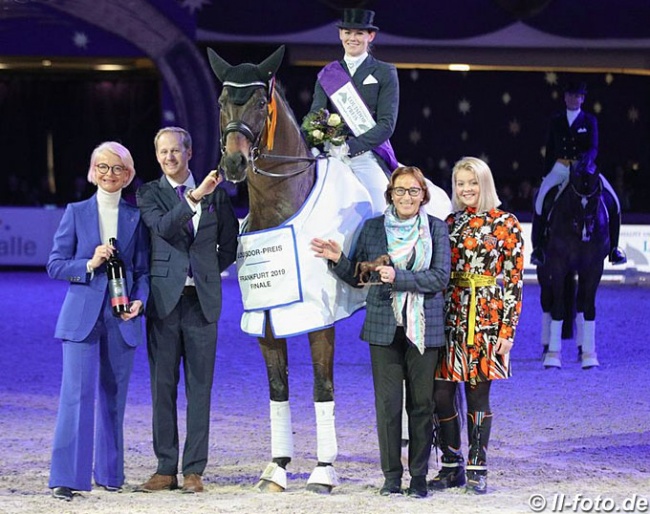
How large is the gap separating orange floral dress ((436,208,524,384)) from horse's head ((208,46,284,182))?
1.14 meters

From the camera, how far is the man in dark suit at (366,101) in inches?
259

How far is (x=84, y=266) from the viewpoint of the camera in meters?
5.84

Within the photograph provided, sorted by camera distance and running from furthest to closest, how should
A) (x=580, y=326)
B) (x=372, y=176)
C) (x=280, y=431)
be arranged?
(x=580, y=326)
(x=372, y=176)
(x=280, y=431)

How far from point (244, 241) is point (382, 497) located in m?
1.46

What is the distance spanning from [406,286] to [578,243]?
226 inches

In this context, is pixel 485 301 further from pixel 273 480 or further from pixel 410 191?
pixel 273 480

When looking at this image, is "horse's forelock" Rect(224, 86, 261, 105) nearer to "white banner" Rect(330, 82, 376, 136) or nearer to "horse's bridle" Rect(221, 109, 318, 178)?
"horse's bridle" Rect(221, 109, 318, 178)

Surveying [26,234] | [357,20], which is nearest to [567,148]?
[357,20]

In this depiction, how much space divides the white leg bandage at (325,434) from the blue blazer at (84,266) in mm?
982

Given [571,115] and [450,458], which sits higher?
[571,115]

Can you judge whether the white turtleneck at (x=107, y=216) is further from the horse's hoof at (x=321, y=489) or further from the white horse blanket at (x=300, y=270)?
the horse's hoof at (x=321, y=489)

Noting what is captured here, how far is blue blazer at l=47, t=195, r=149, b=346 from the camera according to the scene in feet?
19.2

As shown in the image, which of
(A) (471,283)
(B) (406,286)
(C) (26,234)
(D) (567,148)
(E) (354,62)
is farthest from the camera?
(C) (26,234)

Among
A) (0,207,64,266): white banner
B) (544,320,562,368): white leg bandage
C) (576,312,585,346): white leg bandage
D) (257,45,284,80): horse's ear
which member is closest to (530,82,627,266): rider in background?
(576,312,585,346): white leg bandage
